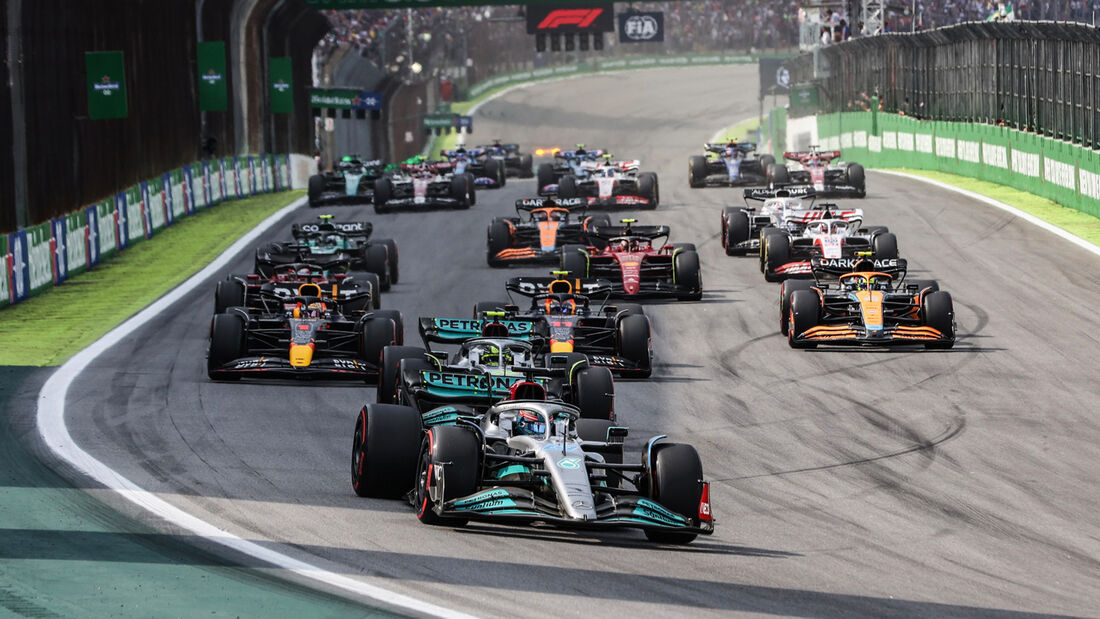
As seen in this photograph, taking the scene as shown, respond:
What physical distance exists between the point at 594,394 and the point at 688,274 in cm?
1156

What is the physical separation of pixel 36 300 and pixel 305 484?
1514 centimetres

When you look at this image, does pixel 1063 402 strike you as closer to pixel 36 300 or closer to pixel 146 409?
pixel 146 409

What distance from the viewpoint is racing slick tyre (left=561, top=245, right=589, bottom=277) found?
92.0ft

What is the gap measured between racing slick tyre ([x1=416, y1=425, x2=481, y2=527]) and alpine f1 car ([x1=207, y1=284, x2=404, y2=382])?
7205 millimetres

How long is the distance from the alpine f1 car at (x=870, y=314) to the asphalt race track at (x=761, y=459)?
0.28 metres

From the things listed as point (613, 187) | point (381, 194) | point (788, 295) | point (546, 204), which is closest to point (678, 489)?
point (788, 295)

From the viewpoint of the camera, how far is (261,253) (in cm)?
2823

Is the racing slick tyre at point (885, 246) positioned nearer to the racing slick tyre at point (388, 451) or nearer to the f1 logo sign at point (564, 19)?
the racing slick tyre at point (388, 451)

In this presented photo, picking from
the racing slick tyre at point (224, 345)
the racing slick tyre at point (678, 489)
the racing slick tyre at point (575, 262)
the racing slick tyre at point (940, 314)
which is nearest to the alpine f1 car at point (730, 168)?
the racing slick tyre at point (575, 262)

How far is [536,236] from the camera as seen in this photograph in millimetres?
32125

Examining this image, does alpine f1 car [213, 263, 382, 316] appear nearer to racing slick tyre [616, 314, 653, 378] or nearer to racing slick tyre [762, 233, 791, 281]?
racing slick tyre [616, 314, 653, 378]

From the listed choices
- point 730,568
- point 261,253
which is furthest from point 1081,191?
point 730,568

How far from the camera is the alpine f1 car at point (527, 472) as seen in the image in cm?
1268

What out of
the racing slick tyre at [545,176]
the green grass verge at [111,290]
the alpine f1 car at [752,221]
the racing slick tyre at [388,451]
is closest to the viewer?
the racing slick tyre at [388,451]
